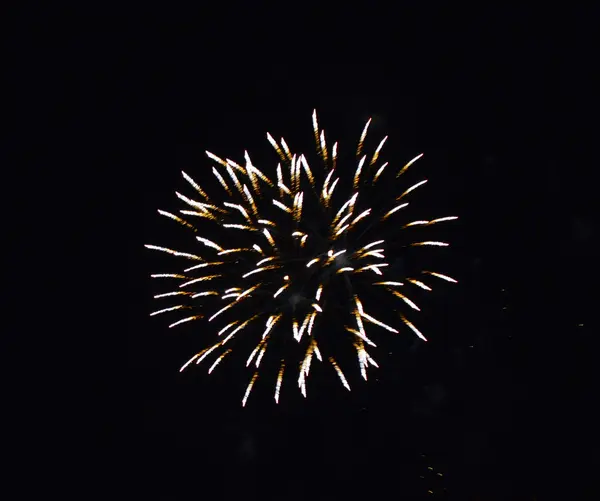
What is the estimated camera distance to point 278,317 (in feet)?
32.8

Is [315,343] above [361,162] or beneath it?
beneath

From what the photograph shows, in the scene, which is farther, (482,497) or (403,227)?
(482,497)

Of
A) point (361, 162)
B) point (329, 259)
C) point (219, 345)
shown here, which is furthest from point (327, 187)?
point (219, 345)

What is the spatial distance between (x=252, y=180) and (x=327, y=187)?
1595 mm

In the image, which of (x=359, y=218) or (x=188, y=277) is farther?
(x=188, y=277)

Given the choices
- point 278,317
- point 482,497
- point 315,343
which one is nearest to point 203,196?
point 278,317

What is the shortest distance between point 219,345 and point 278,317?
143cm

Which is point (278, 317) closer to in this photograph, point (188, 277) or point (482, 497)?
point (188, 277)

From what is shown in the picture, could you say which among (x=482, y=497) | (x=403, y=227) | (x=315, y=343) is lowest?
(x=482, y=497)

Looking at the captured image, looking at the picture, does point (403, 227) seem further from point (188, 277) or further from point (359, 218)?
point (188, 277)

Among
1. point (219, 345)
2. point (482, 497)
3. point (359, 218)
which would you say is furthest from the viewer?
point (482, 497)


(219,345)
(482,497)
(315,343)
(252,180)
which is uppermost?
(252,180)

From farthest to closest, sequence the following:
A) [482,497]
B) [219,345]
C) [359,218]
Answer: [482,497], [219,345], [359,218]

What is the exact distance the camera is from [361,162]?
9.87 meters
